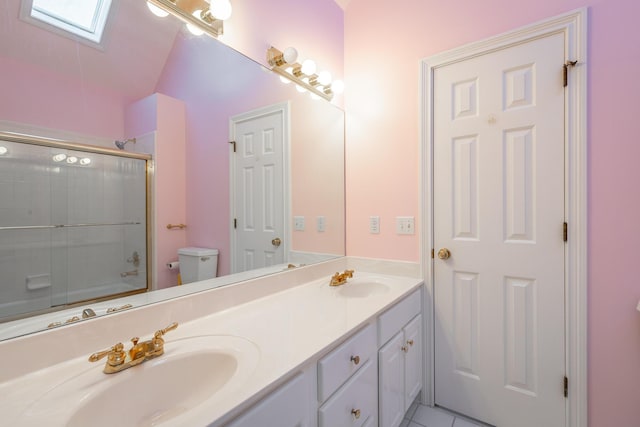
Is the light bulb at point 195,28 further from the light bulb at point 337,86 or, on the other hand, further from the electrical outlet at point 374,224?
the electrical outlet at point 374,224

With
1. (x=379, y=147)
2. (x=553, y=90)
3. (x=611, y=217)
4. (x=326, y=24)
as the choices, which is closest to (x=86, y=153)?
(x=379, y=147)

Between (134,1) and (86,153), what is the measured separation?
0.56 metres

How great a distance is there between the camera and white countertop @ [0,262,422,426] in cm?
→ 62

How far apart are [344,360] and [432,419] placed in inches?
41.2

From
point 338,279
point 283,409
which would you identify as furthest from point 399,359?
point 283,409

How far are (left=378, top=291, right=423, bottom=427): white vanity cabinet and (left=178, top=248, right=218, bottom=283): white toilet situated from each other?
0.75 m

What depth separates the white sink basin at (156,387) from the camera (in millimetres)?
631

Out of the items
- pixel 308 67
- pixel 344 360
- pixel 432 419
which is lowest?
pixel 432 419

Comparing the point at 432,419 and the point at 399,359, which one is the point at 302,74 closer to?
the point at 399,359

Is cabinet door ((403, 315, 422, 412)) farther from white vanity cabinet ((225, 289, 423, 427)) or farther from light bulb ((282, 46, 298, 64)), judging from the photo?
light bulb ((282, 46, 298, 64))

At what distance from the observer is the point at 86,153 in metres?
0.86

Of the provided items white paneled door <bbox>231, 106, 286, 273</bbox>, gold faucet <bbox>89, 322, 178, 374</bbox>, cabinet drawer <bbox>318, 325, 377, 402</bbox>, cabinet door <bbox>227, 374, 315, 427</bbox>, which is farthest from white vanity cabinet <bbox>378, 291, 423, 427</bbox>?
gold faucet <bbox>89, 322, 178, 374</bbox>

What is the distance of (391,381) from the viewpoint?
1.35 meters

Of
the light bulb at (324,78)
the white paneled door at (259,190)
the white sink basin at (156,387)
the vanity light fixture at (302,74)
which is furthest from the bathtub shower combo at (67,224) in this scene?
the light bulb at (324,78)
